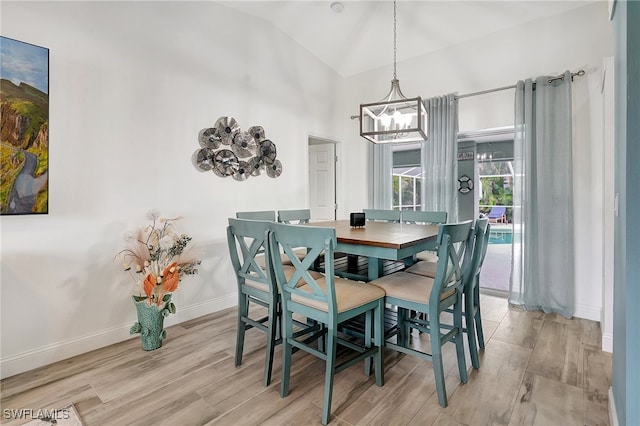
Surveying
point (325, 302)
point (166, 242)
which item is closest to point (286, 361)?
point (325, 302)

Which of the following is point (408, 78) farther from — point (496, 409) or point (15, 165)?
point (15, 165)

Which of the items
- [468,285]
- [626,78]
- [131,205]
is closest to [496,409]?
[468,285]

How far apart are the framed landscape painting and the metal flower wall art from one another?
46.3 inches

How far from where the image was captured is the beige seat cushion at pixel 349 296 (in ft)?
5.89

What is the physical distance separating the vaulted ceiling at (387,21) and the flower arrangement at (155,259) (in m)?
2.47

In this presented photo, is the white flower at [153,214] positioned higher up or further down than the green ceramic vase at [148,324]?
higher up

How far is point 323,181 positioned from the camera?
5152 mm

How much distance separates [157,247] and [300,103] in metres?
2.65

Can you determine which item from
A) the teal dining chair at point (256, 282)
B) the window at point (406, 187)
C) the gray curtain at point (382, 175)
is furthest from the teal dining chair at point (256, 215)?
the window at point (406, 187)

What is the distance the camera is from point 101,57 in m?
2.53

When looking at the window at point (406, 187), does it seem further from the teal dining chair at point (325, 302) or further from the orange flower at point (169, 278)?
the orange flower at point (169, 278)

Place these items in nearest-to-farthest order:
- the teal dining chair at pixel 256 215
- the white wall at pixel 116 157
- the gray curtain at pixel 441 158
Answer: the white wall at pixel 116 157, the teal dining chair at pixel 256 215, the gray curtain at pixel 441 158

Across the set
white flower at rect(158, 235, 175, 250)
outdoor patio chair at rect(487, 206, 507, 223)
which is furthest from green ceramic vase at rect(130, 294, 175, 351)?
outdoor patio chair at rect(487, 206, 507, 223)

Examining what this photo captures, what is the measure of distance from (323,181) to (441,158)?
1872mm
